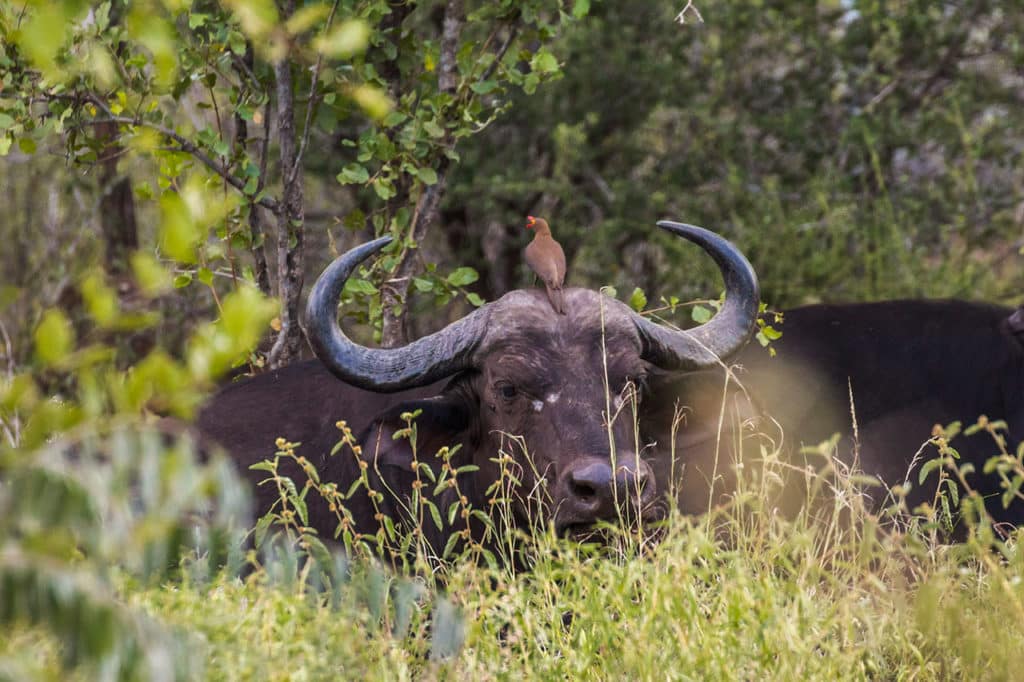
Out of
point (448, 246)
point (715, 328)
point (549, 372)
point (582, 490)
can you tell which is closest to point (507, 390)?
point (549, 372)

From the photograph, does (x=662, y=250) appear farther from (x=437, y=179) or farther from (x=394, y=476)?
(x=394, y=476)

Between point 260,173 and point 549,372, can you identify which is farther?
point 260,173

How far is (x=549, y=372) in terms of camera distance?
4488mm

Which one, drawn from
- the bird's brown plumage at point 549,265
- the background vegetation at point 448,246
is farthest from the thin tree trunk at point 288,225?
the bird's brown plumage at point 549,265

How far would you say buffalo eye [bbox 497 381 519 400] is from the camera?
4.57 meters

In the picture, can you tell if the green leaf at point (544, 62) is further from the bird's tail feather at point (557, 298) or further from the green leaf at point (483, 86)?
the bird's tail feather at point (557, 298)

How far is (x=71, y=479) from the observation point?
74.2 inches

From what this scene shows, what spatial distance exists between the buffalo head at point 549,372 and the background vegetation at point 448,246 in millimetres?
314

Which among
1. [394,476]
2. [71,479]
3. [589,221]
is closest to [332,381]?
[394,476]

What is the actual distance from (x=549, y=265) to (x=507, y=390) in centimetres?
55

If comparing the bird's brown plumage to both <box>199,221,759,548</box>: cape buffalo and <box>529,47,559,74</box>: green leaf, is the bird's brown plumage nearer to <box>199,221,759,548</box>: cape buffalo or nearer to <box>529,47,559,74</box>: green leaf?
<box>199,221,759,548</box>: cape buffalo

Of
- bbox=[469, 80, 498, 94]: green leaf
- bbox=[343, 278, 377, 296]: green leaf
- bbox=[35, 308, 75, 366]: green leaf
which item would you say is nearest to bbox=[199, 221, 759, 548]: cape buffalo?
bbox=[343, 278, 377, 296]: green leaf

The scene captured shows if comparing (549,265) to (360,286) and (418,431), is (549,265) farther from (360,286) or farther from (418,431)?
(360,286)

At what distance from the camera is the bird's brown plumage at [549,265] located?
187 inches
